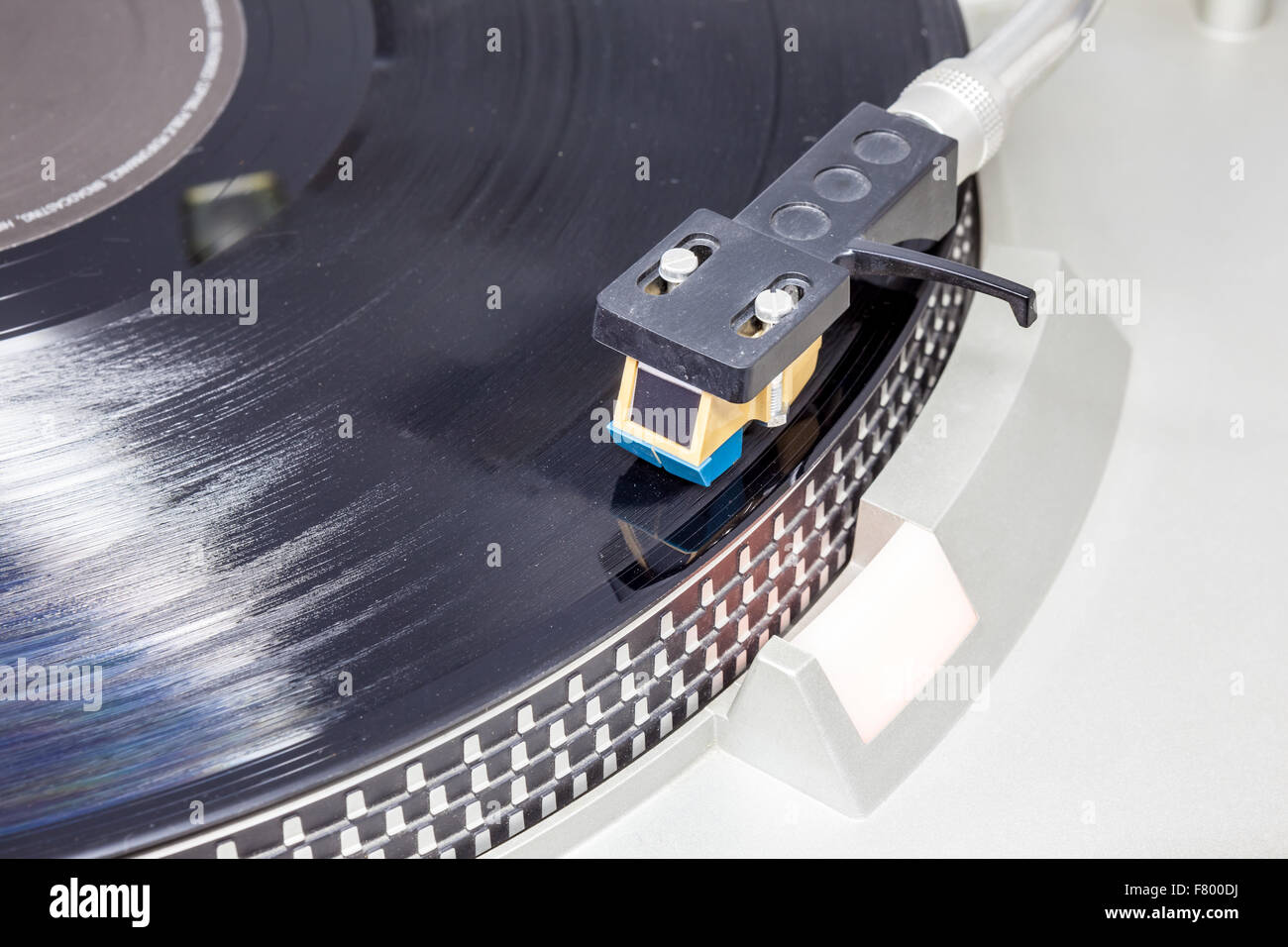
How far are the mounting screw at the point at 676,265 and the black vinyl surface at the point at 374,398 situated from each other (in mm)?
127

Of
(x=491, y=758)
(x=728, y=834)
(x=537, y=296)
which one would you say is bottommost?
(x=728, y=834)

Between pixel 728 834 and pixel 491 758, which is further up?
pixel 491 758

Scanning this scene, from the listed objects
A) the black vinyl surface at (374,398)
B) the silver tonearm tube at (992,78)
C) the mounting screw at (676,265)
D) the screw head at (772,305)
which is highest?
the silver tonearm tube at (992,78)

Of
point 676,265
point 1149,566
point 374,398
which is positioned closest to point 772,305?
point 676,265

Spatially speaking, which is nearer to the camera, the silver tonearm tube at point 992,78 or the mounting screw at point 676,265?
the mounting screw at point 676,265

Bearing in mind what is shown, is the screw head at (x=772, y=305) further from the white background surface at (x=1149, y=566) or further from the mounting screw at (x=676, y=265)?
the white background surface at (x=1149, y=566)

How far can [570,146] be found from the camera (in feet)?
4.46

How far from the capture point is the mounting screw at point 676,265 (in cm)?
108

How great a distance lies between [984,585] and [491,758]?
0.42 meters

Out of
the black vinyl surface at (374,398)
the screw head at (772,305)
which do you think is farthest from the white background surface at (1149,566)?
the screw head at (772,305)

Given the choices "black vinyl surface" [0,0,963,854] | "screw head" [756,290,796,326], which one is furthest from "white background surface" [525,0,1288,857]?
"screw head" [756,290,796,326]

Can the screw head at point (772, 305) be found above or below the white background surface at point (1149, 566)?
above
